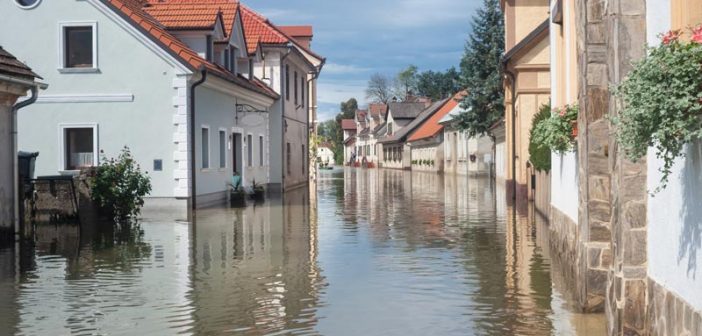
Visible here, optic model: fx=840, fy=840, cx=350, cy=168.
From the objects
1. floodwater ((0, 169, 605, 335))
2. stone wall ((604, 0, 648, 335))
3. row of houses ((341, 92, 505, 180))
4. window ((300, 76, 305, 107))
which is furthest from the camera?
row of houses ((341, 92, 505, 180))

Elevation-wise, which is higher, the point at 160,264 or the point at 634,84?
the point at 634,84

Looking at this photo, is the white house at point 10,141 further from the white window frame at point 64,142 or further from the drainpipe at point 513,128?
the drainpipe at point 513,128

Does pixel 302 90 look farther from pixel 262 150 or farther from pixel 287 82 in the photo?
pixel 262 150

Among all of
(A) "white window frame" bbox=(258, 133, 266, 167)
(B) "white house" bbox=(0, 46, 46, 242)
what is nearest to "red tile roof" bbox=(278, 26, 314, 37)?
(A) "white window frame" bbox=(258, 133, 266, 167)

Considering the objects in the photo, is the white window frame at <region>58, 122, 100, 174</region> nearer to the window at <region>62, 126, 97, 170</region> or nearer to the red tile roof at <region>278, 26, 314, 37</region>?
the window at <region>62, 126, 97, 170</region>

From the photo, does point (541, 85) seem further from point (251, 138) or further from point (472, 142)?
point (472, 142)

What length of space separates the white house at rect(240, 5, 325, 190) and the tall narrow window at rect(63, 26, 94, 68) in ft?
32.5

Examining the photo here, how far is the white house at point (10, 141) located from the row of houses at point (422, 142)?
28689mm

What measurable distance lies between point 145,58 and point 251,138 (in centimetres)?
959

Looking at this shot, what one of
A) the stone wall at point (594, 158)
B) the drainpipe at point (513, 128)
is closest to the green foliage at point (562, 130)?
the stone wall at point (594, 158)

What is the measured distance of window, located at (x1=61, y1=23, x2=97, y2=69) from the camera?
21641mm

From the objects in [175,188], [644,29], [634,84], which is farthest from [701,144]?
[175,188]

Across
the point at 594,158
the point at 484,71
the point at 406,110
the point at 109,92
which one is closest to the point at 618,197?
the point at 594,158

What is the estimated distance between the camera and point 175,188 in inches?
856
